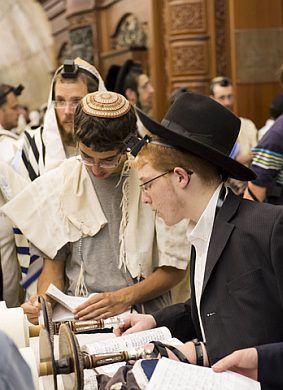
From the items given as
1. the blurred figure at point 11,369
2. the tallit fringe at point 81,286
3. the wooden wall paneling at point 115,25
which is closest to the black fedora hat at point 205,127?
the tallit fringe at point 81,286

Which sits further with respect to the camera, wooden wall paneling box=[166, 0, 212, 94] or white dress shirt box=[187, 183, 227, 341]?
wooden wall paneling box=[166, 0, 212, 94]

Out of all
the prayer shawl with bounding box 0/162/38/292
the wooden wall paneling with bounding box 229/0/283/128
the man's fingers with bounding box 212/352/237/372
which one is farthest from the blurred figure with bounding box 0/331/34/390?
the wooden wall paneling with bounding box 229/0/283/128

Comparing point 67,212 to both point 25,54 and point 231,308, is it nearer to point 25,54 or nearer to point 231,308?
point 231,308

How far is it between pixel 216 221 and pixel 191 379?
1.72 feet

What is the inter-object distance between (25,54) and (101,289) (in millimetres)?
13256

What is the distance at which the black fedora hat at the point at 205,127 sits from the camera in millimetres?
2234

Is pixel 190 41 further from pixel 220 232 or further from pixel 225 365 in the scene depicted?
pixel 225 365

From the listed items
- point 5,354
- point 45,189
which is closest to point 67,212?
point 45,189

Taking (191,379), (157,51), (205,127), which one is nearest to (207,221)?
(205,127)

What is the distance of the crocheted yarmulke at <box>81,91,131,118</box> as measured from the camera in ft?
9.43

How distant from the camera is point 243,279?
220cm

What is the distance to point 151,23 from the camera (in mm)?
8680

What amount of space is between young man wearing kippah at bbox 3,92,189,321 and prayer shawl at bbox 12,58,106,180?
0.52 meters

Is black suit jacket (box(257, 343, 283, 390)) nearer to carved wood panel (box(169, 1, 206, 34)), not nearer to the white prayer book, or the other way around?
→ the white prayer book
